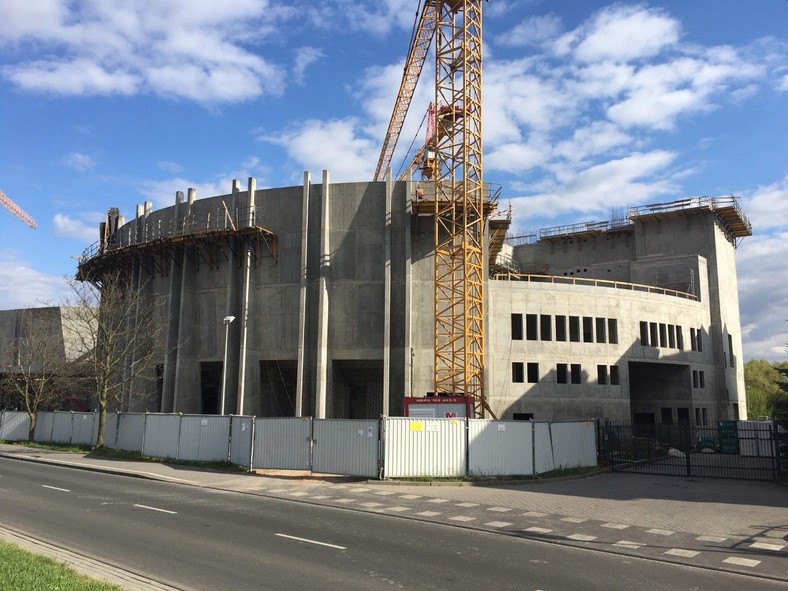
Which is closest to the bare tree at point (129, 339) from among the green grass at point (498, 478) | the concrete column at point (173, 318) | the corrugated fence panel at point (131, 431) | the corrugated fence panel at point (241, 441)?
the concrete column at point (173, 318)

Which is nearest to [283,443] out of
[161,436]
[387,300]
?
[161,436]

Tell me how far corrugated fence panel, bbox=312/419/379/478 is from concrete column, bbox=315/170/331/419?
14556 mm

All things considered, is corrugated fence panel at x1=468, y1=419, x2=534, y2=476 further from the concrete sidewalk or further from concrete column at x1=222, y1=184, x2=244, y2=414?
concrete column at x1=222, y1=184, x2=244, y2=414

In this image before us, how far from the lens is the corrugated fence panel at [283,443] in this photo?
2325cm

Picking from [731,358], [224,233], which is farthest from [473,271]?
[731,358]

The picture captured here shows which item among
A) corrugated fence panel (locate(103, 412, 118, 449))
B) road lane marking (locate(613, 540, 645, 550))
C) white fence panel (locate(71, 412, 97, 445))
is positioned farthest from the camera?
white fence panel (locate(71, 412, 97, 445))

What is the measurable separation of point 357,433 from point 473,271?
20.5m

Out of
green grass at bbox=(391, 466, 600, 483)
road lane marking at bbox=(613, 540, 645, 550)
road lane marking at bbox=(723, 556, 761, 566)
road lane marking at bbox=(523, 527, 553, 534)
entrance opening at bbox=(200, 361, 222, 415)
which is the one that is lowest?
road lane marking at bbox=(523, 527, 553, 534)

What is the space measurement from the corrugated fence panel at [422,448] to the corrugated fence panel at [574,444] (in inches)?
178

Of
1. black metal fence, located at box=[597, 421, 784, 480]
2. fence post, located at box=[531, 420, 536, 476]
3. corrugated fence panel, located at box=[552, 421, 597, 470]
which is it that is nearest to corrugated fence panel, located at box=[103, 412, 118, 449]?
fence post, located at box=[531, 420, 536, 476]

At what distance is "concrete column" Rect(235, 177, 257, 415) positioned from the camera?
39.4 metres

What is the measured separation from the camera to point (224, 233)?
40.8 meters

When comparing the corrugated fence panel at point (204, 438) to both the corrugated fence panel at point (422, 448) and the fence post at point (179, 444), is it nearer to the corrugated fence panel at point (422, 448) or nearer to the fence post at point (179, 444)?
the fence post at point (179, 444)

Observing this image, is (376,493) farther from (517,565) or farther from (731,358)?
(731,358)
